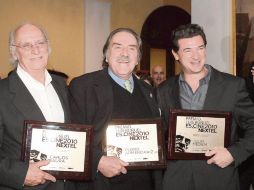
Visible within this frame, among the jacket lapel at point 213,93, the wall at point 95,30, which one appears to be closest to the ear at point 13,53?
the jacket lapel at point 213,93

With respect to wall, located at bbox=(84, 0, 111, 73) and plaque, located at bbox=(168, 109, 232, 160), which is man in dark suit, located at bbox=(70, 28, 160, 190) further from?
wall, located at bbox=(84, 0, 111, 73)

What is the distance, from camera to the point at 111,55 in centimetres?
292

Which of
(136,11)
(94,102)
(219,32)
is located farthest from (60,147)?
(136,11)

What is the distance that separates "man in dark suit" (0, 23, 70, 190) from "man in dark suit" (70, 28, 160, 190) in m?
0.15

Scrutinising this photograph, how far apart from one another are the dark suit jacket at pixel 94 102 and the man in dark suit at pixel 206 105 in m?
0.33

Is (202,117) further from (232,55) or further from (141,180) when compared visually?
(232,55)

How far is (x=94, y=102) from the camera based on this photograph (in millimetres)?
2830

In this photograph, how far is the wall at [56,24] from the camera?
23.1 ft

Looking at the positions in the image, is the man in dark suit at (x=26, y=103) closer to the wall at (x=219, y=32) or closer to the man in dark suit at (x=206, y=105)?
the man in dark suit at (x=206, y=105)

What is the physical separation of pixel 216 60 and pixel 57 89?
273cm

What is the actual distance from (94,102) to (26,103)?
0.53m

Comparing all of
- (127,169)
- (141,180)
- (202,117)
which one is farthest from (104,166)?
(202,117)

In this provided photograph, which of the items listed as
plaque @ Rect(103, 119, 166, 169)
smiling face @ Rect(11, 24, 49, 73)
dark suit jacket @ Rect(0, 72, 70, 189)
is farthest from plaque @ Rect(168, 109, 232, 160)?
smiling face @ Rect(11, 24, 49, 73)

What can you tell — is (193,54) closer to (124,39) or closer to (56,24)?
(124,39)
